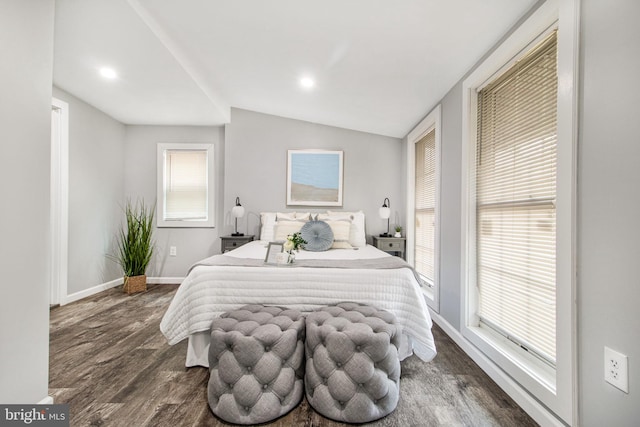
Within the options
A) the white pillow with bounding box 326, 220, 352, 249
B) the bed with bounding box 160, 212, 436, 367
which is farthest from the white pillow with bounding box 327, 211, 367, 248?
the bed with bounding box 160, 212, 436, 367

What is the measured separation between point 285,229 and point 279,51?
1925mm

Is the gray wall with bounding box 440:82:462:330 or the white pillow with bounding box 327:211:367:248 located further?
the white pillow with bounding box 327:211:367:248

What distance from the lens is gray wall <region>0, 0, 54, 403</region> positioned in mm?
1303

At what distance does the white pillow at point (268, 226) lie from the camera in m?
3.74

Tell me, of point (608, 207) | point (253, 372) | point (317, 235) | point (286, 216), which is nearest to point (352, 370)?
point (253, 372)

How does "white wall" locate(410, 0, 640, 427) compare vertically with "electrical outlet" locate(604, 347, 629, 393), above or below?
above

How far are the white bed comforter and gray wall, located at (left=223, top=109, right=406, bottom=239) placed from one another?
2.25 metres

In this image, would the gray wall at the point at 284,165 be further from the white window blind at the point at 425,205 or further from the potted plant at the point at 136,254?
the potted plant at the point at 136,254

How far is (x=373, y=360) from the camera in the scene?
1510mm

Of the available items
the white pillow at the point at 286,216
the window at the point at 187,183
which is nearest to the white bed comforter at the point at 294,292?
the white pillow at the point at 286,216

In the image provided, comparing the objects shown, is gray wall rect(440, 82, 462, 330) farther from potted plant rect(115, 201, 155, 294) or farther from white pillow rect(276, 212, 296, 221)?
potted plant rect(115, 201, 155, 294)

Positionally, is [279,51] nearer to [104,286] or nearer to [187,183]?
[187,183]

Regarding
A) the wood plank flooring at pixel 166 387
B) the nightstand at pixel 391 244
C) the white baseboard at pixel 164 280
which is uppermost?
the nightstand at pixel 391 244

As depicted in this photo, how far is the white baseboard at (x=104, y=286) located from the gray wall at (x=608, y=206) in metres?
4.48
